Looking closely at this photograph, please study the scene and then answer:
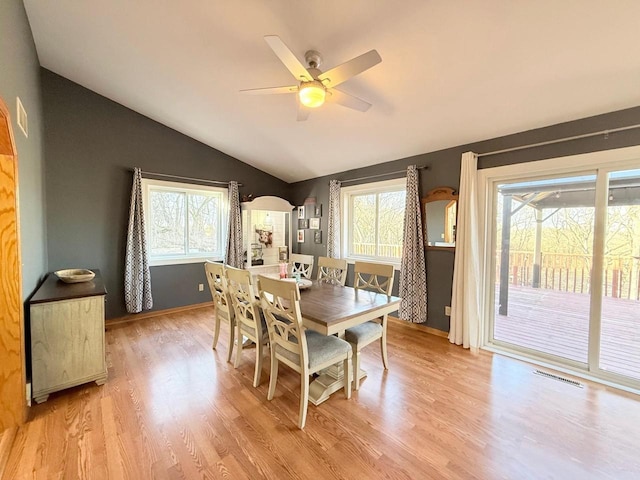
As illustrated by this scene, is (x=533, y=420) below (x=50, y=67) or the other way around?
below

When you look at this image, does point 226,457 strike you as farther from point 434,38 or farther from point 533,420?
point 434,38

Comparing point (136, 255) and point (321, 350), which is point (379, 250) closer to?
point (321, 350)

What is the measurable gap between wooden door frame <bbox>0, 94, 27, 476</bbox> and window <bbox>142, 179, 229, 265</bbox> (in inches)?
89.3

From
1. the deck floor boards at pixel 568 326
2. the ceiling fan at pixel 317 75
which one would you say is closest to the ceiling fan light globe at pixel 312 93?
the ceiling fan at pixel 317 75

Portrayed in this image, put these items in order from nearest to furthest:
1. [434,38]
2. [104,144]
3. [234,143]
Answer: [434,38] < [104,144] < [234,143]

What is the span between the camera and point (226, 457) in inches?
62.9

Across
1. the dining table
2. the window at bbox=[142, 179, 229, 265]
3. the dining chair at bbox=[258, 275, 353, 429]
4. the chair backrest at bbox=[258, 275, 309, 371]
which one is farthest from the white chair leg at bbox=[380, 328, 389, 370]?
the window at bbox=[142, 179, 229, 265]

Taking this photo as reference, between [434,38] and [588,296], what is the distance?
9.03ft

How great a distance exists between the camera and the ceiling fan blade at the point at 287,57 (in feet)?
5.17

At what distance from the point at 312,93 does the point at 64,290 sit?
269cm

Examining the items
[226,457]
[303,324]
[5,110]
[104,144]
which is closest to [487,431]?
[303,324]

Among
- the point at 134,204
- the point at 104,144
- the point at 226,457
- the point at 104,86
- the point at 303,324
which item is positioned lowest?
the point at 226,457

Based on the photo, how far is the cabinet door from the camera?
81.0 inches

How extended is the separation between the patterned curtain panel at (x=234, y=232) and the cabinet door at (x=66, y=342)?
95.1 inches
